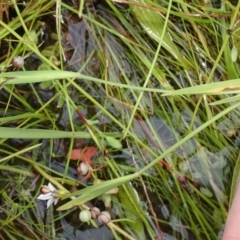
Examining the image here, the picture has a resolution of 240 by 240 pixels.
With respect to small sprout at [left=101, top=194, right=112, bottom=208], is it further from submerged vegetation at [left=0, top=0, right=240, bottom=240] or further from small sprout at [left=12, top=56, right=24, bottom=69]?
small sprout at [left=12, top=56, right=24, bottom=69]

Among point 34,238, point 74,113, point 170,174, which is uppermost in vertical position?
point 74,113

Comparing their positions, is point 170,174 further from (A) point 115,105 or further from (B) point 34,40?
(B) point 34,40

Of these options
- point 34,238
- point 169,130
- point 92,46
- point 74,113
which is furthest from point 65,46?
point 34,238

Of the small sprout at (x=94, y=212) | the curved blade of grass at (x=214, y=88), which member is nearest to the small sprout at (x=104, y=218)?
the small sprout at (x=94, y=212)

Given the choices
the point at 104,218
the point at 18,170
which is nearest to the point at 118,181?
the point at 104,218

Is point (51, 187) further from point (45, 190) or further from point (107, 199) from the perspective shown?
point (107, 199)

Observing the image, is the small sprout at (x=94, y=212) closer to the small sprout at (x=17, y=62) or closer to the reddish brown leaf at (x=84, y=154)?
the reddish brown leaf at (x=84, y=154)
